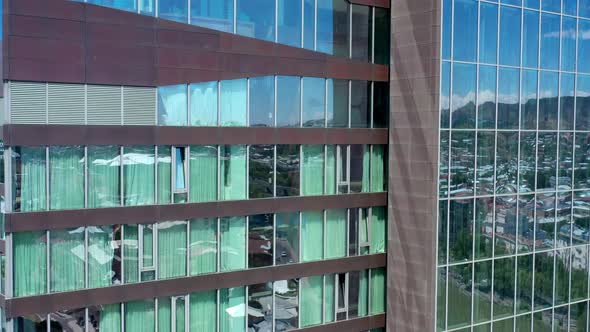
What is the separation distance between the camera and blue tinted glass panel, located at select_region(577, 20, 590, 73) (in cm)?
2367

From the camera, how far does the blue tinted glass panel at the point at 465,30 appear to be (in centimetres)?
2052

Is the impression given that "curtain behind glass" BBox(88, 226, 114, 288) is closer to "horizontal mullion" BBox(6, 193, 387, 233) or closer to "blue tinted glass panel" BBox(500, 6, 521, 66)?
"horizontal mullion" BBox(6, 193, 387, 233)

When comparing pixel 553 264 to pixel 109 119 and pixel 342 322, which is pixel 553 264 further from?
pixel 109 119

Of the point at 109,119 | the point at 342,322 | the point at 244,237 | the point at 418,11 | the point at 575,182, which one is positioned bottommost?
the point at 342,322

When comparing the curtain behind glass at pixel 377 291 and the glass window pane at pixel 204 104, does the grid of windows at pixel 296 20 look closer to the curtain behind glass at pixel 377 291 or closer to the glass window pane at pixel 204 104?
the glass window pane at pixel 204 104

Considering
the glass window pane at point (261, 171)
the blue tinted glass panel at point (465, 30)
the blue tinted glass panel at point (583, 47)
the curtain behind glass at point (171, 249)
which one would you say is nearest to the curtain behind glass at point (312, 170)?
the glass window pane at point (261, 171)

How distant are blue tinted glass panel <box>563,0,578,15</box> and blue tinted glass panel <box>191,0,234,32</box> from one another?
1248 cm

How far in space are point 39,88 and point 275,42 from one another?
7.07 meters

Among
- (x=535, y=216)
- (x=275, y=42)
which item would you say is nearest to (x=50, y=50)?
(x=275, y=42)

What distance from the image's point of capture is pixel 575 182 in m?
24.1

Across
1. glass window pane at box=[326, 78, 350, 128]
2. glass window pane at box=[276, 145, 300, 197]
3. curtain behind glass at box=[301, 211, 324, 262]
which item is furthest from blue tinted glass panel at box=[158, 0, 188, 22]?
curtain behind glass at box=[301, 211, 324, 262]

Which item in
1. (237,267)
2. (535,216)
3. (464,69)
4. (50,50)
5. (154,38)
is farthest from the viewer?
(535,216)

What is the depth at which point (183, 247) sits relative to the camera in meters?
18.4

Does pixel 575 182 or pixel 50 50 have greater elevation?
pixel 50 50
